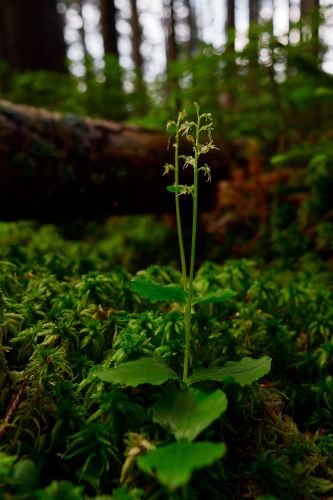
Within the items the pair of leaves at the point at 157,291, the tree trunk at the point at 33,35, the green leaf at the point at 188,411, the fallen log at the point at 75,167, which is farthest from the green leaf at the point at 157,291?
the tree trunk at the point at 33,35

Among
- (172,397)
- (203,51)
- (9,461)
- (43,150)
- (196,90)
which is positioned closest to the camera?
(9,461)

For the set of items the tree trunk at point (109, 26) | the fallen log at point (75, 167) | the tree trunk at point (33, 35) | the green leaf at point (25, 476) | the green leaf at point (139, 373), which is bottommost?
the green leaf at point (25, 476)

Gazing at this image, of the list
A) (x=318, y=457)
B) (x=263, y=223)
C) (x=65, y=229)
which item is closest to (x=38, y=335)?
(x=318, y=457)

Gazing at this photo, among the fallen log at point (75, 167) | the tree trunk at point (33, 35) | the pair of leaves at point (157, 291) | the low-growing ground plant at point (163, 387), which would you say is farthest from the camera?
the tree trunk at point (33, 35)

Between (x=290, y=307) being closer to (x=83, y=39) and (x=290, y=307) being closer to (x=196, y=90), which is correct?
(x=196, y=90)

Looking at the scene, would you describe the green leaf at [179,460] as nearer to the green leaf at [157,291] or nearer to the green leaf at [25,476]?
the green leaf at [25,476]

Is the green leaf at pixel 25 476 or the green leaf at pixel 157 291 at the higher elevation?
the green leaf at pixel 157 291

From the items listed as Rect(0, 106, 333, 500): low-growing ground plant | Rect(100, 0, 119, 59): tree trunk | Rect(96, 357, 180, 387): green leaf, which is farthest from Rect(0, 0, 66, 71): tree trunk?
Rect(96, 357, 180, 387): green leaf
